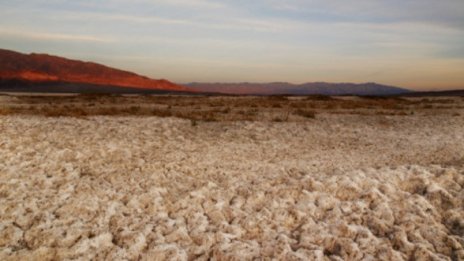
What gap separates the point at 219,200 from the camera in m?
10.5

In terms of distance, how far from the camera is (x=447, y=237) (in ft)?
30.2

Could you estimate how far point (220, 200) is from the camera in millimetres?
10477

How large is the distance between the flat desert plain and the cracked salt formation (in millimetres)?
28

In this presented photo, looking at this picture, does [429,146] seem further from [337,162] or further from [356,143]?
[337,162]

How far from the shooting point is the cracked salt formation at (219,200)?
8.64 meters

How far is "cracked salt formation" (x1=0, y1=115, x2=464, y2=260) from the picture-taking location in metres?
8.64

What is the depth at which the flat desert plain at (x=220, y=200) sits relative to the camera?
340 inches

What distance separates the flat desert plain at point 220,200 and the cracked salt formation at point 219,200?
28 millimetres

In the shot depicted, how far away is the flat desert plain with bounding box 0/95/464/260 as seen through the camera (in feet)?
28.3

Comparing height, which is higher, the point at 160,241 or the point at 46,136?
the point at 46,136

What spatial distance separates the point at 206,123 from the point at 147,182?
35.1 ft

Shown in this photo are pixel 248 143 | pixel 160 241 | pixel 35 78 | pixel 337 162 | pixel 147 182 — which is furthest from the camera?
pixel 35 78

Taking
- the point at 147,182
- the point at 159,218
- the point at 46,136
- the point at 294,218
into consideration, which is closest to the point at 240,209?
the point at 294,218

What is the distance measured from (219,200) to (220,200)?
24 millimetres
